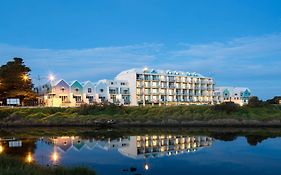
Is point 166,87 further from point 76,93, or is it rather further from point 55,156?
point 55,156

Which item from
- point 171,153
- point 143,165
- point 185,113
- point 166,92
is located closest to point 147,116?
point 185,113

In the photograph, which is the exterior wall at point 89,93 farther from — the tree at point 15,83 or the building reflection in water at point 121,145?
the building reflection in water at point 121,145

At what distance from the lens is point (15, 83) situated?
93938 millimetres

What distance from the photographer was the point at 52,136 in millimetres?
56469

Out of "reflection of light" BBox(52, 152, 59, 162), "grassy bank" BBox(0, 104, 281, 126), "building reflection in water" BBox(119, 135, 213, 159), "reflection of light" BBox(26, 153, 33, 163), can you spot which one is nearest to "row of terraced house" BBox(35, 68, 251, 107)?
"grassy bank" BBox(0, 104, 281, 126)

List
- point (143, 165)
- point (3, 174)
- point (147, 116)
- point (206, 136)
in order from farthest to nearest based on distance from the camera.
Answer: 1. point (147, 116)
2. point (206, 136)
3. point (143, 165)
4. point (3, 174)

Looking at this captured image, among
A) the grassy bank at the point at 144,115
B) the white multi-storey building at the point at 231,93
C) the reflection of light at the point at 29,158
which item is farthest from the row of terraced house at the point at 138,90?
the reflection of light at the point at 29,158

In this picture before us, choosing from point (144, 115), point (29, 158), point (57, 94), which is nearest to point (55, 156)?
point (29, 158)

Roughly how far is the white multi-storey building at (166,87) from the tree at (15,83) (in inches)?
1450

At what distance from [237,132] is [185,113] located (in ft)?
65.2

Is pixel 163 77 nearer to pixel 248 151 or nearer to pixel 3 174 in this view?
pixel 248 151

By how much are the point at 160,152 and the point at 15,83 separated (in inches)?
2556

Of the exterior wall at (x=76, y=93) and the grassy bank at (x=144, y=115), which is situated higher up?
the exterior wall at (x=76, y=93)

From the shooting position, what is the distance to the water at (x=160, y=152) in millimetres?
29531
